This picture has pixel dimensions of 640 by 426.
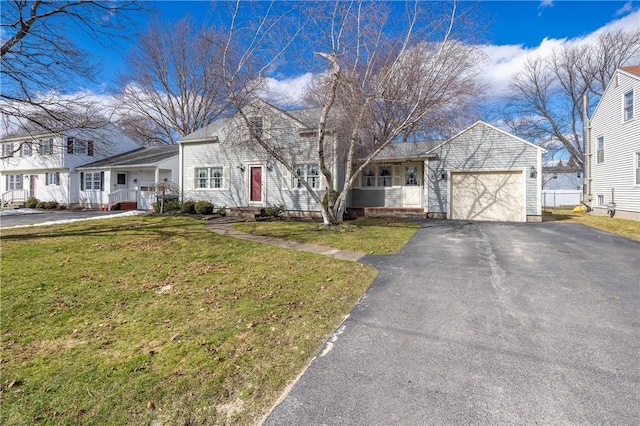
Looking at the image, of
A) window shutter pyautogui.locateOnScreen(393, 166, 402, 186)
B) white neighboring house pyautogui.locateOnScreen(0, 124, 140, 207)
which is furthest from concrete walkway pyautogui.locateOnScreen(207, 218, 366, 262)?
white neighboring house pyautogui.locateOnScreen(0, 124, 140, 207)

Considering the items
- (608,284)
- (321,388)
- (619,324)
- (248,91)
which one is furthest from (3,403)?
(248,91)

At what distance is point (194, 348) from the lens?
10.8 feet

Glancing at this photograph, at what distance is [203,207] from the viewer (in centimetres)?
1658

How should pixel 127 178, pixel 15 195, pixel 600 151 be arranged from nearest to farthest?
pixel 600 151
pixel 127 178
pixel 15 195

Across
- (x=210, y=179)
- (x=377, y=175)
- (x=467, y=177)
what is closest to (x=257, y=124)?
(x=210, y=179)

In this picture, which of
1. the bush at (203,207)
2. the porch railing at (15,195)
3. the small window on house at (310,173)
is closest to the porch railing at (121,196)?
the bush at (203,207)

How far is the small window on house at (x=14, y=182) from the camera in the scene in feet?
85.6

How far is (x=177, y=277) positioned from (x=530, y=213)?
14494 mm

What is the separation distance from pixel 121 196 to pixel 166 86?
1593 centimetres

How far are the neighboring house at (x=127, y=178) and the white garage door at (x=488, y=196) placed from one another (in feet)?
54.9

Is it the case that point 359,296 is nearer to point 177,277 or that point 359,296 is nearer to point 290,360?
point 290,360

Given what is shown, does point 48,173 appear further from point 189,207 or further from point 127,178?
point 189,207

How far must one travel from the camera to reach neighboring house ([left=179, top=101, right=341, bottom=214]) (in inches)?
583

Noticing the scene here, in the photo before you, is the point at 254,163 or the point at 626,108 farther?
the point at 254,163
